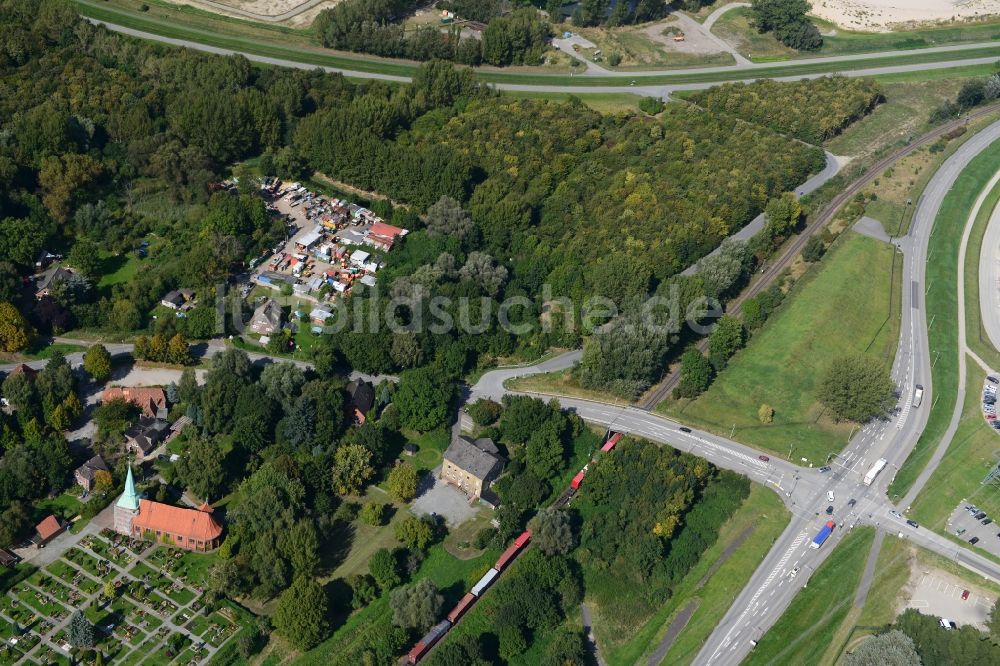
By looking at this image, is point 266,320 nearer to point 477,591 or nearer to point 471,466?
point 471,466

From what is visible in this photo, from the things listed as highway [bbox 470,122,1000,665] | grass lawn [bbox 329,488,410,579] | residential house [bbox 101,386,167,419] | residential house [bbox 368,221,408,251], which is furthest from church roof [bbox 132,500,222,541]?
residential house [bbox 368,221,408,251]

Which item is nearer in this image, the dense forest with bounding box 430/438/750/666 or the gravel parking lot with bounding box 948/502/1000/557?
the dense forest with bounding box 430/438/750/666

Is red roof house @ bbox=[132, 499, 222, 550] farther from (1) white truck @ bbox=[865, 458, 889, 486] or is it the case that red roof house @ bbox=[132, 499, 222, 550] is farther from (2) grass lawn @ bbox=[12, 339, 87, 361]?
(1) white truck @ bbox=[865, 458, 889, 486]

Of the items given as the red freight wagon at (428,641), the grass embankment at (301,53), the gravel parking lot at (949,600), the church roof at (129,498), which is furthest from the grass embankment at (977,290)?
the church roof at (129,498)

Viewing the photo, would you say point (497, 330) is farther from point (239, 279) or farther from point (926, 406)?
point (926, 406)

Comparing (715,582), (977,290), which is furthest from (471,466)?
(977,290)

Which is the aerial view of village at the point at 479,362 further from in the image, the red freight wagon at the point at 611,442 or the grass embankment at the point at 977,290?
the grass embankment at the point at 977,290

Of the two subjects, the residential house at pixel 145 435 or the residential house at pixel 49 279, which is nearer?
the residential house at pixel 145 435
